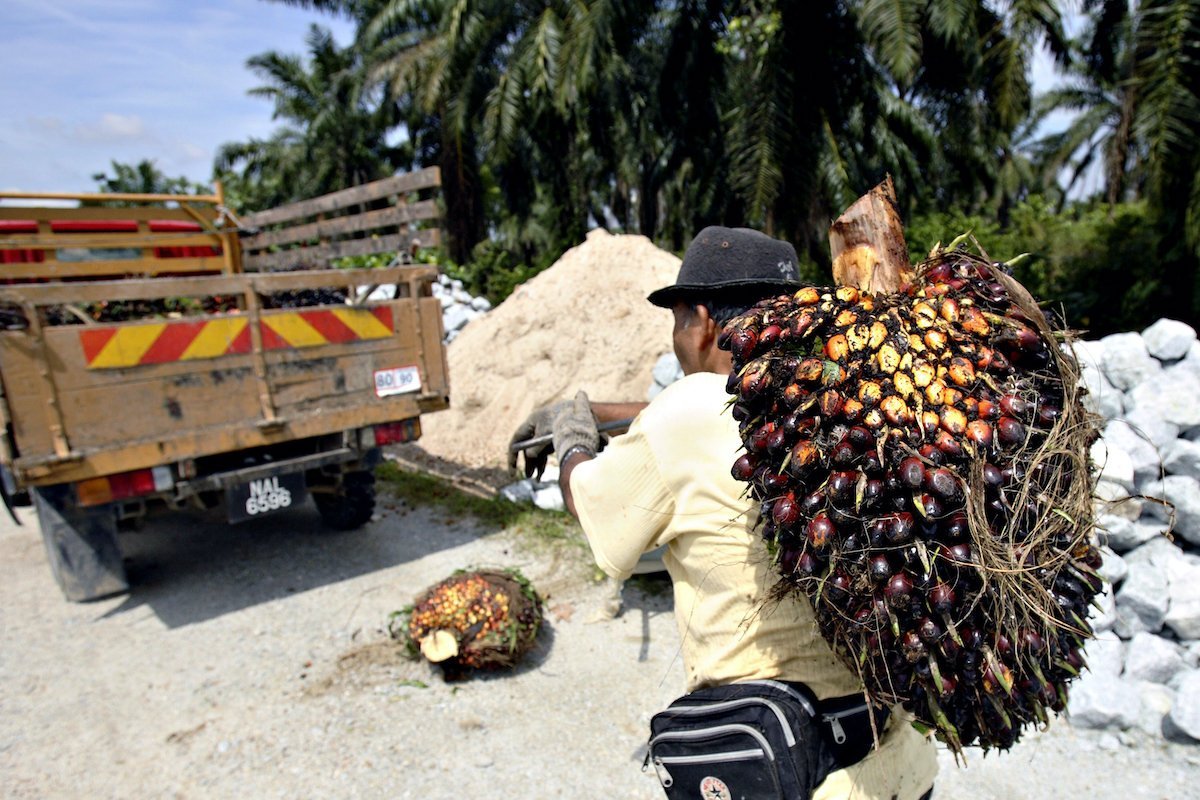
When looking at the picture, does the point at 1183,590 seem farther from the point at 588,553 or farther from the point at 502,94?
the point at 502,94

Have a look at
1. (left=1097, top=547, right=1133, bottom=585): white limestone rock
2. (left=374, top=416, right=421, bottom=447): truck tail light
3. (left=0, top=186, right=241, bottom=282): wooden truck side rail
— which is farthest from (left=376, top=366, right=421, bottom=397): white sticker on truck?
(left=1097, top=547, right=1133, bottom=585): white limestone rock

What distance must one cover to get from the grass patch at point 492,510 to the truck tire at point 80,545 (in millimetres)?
2305

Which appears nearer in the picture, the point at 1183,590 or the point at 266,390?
the point at 1183,590

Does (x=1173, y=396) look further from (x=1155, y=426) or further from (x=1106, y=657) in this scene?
(x=1106, y=657)

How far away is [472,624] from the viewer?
378cm

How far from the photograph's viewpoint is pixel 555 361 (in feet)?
27.3

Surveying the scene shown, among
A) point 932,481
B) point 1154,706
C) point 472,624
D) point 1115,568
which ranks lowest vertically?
point 1154,706

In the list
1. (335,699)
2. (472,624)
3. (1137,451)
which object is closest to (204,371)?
(335,699)

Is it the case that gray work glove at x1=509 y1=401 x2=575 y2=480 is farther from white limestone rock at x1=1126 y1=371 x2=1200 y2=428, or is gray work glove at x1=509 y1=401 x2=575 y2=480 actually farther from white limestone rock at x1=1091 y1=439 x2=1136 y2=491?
white limestone rock at x1=1126 y1=371 x2=1200 y2=428

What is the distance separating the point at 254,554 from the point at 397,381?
1.61 m

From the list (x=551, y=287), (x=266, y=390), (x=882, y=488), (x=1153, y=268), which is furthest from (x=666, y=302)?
(x=1153, y=268)

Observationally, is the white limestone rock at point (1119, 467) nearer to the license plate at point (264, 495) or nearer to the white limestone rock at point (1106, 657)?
the white limestone rock at point (1106, 657)

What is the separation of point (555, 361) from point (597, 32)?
5800 millimetres

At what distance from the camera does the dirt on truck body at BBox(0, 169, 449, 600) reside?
13.1 feet
